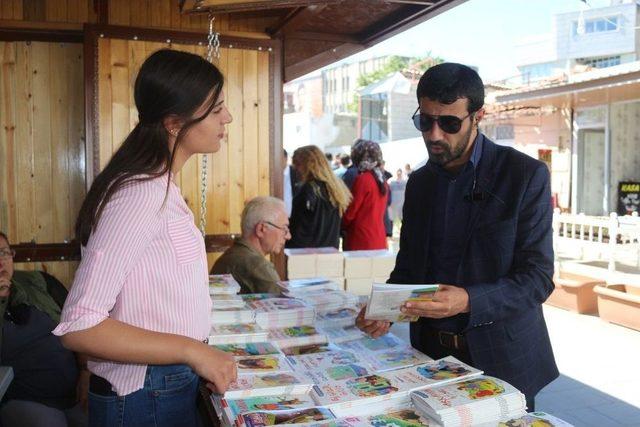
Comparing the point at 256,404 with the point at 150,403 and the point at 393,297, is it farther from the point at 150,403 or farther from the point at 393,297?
the point at 393,297

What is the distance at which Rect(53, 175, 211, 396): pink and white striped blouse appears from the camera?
3.87 ft

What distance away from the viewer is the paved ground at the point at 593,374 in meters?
3.90

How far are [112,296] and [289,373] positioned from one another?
0.65m

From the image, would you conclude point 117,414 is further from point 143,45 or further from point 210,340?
point 143,45

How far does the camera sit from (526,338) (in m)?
1.89

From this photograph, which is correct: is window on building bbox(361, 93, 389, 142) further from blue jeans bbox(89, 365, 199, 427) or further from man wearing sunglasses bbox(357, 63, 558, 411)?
blue jeans bbox(89, 365, 199, 427)

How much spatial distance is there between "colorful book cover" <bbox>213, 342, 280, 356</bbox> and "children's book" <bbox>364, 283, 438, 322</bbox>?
1.13 feet

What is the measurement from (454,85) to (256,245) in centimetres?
175

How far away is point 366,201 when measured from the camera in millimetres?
5820

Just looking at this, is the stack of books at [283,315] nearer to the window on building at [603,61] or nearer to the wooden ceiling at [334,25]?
the wooden ceiling at [334,25]

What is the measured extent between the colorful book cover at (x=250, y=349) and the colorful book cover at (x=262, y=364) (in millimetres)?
48

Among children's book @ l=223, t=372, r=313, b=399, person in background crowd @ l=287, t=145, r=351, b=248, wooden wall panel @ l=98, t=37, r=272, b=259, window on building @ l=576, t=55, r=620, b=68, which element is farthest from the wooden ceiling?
window on building @ l=576, t=55, r=620, b=68

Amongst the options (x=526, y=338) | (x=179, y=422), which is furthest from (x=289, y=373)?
(x=526, y=338)

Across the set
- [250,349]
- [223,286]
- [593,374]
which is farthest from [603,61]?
[250,349]
